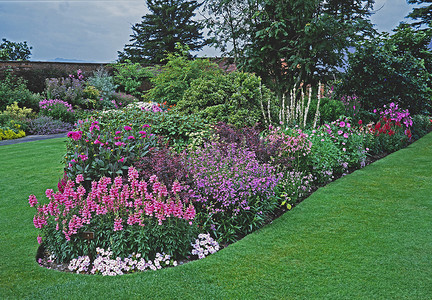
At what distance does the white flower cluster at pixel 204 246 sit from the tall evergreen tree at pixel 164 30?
2839 cm

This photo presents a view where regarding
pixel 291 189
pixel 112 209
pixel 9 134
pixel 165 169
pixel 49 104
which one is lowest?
pixel 291 189

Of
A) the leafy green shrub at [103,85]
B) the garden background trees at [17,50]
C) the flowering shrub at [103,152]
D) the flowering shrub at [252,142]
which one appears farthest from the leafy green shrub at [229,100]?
the garden background trees at [17,50]

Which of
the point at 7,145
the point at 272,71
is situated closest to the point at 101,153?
the point at 7,145

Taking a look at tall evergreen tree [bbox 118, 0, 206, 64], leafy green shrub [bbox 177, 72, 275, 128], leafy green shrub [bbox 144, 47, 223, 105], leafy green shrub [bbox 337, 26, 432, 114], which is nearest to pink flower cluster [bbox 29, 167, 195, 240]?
leafy green shrub [bbox 177, 72, 275, 128]

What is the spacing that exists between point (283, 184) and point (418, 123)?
30.3 feet

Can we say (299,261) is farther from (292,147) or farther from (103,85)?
(103,85)

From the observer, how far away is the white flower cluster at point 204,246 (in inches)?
141

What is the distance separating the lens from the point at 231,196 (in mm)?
3963

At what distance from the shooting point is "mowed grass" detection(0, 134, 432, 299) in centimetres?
291

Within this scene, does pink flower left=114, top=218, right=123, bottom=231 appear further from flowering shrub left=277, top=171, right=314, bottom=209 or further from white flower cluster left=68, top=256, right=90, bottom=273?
flowering shrub left=277, top=171, right=314, bottom=209

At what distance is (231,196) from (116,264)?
1.38 m

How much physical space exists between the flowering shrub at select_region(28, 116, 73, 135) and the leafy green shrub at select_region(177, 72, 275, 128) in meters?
5.58

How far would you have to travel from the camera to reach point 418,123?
1207 cm

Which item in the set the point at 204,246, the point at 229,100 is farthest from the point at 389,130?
the point at 204,246
